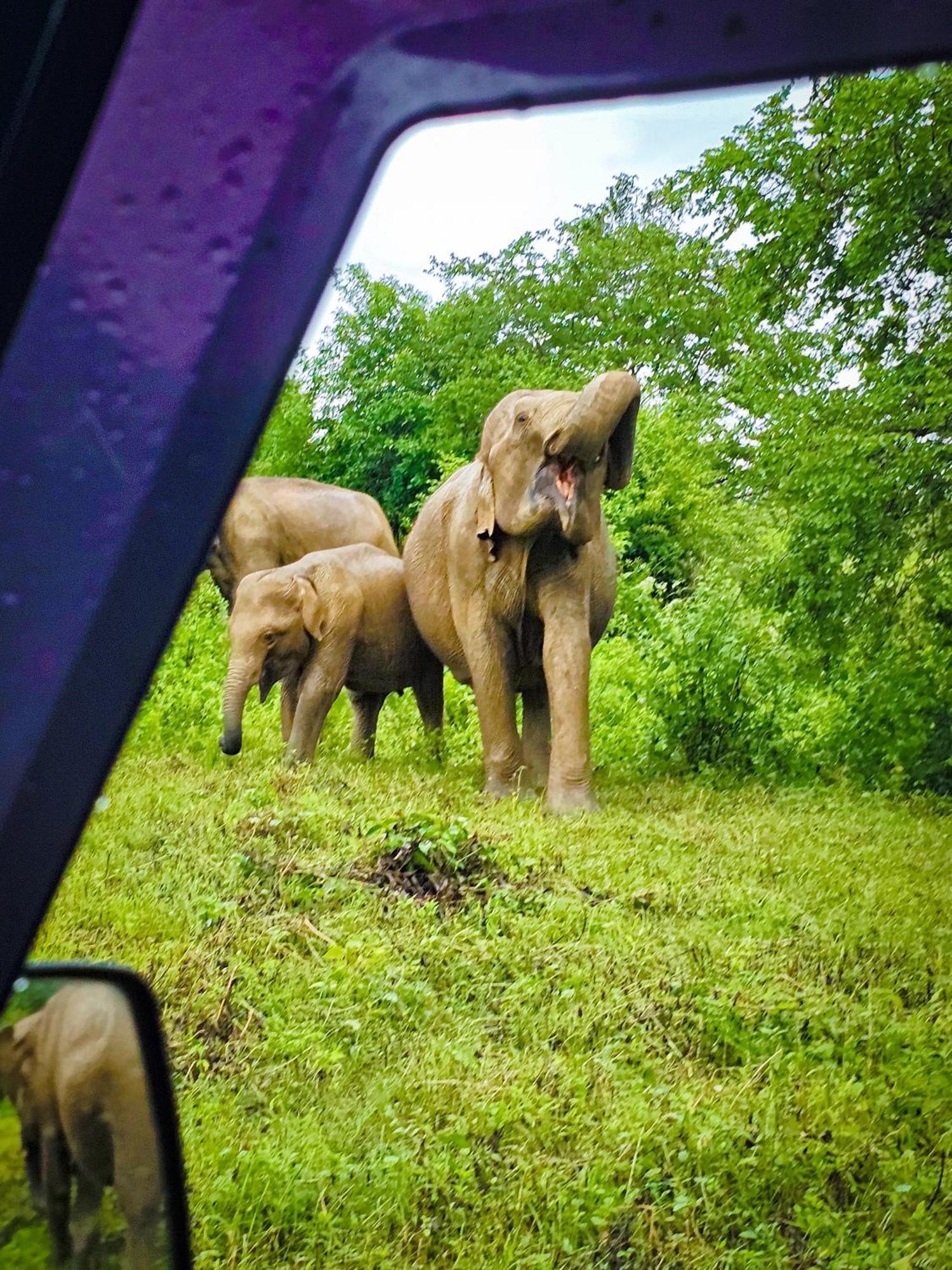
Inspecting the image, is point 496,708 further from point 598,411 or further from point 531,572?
point 598,411

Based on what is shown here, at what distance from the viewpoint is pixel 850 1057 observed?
3.79 ft

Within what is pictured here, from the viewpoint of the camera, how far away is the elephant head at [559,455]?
5.43 ft

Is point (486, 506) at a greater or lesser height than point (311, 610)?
greater

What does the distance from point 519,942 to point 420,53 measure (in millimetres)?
1098

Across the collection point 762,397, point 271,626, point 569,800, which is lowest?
point 569,800

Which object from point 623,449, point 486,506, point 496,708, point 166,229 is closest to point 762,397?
point 623,449

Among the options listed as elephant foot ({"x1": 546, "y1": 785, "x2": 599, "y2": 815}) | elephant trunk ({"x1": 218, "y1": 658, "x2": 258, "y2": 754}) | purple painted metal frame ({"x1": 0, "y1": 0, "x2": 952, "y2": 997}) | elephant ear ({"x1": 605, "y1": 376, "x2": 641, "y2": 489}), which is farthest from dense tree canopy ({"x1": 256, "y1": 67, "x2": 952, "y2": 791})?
purple painted metal frame ({"x1": 0, "y1": 0, "x2": 952, "y2": 997})

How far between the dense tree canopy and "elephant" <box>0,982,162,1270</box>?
139cm

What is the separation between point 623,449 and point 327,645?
0.64 meters

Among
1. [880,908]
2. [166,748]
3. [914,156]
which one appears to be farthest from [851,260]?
[166,748]

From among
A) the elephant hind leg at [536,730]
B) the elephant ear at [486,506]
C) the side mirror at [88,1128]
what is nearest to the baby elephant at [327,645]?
the elephant hind leg at [536,730]

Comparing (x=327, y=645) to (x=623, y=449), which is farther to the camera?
(x=327, y=645)

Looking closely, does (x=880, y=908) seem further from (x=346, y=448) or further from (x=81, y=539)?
(x=81, y=539)

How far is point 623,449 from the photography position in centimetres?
175
